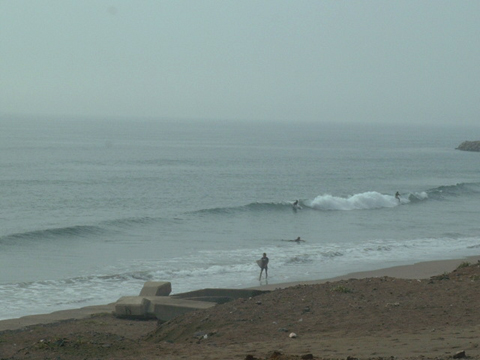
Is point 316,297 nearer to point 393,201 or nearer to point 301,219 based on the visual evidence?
point 301,219

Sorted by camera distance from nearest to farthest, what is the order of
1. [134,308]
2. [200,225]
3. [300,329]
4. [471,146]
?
[300,329] < [134,308] < [200,225] < [471,146]

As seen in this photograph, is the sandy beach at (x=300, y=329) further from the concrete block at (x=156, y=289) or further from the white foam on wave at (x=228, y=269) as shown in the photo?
the white foam on wave at (x=228, y=269)

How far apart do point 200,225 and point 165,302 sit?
21.1 metres

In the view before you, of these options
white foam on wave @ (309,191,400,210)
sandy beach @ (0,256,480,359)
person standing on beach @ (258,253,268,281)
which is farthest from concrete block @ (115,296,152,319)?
white foam on wave @ (309,191,400,210)

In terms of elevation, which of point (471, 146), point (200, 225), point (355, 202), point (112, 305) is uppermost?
point (112, 305)

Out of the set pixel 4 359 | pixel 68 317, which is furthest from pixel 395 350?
pixel 68 317

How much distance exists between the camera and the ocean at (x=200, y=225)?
2211cm

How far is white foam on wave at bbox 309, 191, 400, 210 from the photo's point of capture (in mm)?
45469

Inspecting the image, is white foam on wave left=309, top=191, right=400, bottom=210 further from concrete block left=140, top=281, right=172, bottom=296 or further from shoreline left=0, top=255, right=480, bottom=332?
concrete block left=140, top=281, right=172, bottom=296

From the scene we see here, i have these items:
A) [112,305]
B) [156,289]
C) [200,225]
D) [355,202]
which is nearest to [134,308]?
[156,289]

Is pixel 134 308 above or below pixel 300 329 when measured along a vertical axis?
below

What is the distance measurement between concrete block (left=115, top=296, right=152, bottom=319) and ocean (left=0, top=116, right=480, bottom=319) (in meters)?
3.55

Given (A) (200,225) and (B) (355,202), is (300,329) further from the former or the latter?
(B) (355,202)

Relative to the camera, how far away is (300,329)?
1098 centimetres
